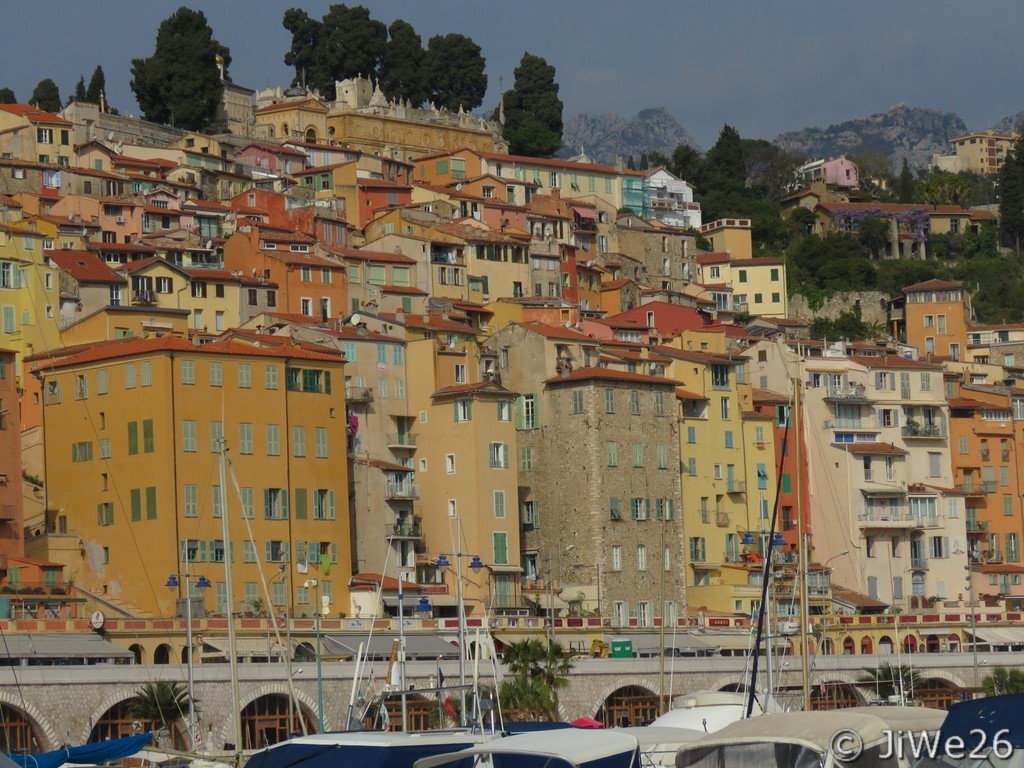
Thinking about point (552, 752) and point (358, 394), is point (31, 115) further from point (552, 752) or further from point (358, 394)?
point (552, 752)

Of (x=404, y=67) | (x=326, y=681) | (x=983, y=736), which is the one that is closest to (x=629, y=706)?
(x=326, y=681)

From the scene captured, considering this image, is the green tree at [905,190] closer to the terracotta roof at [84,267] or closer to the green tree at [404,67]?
the green tree at [404,67]

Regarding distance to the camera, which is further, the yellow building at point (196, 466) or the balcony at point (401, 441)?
the balcony at point (401, 441)

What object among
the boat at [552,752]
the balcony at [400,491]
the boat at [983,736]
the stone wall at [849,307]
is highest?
the stone wall at [849,307]

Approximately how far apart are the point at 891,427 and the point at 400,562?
30147 millimetres

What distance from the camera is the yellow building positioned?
70188mm

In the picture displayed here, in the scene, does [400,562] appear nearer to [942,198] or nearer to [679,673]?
[679,673]

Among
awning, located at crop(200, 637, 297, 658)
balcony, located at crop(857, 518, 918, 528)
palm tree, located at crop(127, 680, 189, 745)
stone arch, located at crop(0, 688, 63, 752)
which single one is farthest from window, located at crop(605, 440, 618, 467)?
stone arch, located at crop(0, 688, 63, 752)

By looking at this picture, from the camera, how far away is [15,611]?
65812mm

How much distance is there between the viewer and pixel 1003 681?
76.6 meters

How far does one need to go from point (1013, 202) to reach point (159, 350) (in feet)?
305

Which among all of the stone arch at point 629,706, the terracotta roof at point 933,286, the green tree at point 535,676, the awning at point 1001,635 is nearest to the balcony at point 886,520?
A: the awning at point 1001,635

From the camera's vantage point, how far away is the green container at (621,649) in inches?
2982

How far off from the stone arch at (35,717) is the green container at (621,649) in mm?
24561
